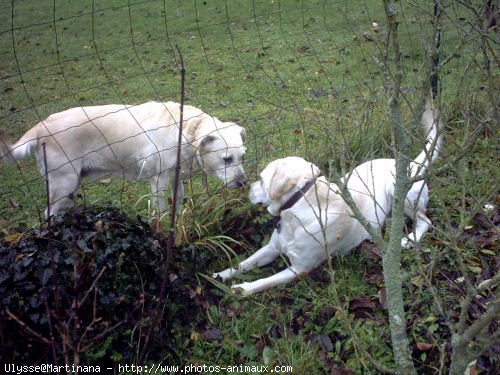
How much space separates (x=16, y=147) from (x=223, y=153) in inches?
62.0

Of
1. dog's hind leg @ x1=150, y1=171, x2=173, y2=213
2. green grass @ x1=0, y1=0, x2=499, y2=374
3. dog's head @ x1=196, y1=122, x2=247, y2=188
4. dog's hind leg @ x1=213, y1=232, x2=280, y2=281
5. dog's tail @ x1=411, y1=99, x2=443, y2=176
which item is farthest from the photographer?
dog's head @ x1=196, y1=122, x2=247, y2=188

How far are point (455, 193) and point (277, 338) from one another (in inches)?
79.0

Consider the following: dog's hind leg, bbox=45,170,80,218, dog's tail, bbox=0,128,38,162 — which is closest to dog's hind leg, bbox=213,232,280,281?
dog's hind leg, bbox=45,170,80,218

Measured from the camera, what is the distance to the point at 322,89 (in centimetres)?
704

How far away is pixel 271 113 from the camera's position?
196 inches

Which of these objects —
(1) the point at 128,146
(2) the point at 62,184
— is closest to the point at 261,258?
(1) the point at 128,146

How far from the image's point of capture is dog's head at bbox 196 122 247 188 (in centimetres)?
390

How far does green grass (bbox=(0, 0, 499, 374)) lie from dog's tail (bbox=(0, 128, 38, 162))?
20cm

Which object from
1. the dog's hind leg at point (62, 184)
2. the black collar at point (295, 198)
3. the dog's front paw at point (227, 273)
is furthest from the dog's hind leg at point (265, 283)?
the dog's hind leg at point (62, 184)

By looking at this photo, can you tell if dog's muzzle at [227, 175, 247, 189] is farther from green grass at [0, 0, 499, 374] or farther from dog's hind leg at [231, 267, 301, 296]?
dog's hind leg at [231, 267, 301, 296]

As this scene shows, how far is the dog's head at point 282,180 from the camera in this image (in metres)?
3.12

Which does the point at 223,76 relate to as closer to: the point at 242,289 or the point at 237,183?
the point at 237,183

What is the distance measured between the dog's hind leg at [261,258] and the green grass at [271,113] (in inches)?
2.5

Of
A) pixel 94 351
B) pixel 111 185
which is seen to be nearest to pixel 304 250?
pixel 94 351
